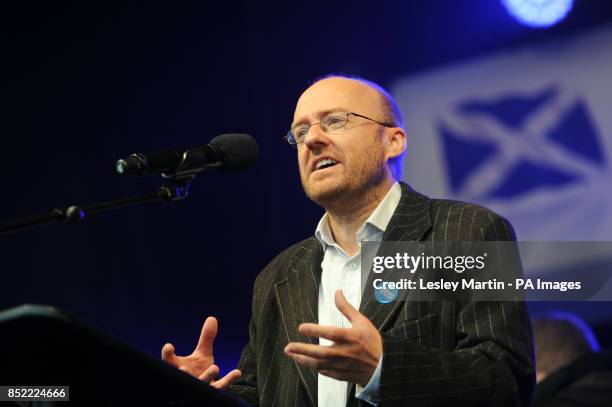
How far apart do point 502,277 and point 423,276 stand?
243 millimetres

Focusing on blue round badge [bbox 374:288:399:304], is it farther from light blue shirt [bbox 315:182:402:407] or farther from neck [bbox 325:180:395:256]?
neck [bbox 325:180:395:256]

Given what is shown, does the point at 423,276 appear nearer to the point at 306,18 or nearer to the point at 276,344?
the point at 276,344

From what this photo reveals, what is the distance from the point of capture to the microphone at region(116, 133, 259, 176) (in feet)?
6.15

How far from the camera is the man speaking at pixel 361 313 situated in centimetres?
182

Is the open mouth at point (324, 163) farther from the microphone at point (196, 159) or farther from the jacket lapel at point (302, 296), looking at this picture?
the microphone at point (196, 159)

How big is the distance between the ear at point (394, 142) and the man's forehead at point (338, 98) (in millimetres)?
101

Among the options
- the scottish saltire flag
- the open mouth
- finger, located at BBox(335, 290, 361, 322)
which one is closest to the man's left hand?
finger, located at BBox(335, 290, 361, 322)

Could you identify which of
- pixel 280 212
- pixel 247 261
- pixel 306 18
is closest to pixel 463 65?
pixel 306 18

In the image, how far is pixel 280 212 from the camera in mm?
4582

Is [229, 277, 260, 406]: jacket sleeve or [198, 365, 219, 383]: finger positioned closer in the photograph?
[198, 365, 219, 383]: finger

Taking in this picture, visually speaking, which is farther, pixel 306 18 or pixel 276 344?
pixel 306 18

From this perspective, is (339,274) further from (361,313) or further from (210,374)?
(210,374)

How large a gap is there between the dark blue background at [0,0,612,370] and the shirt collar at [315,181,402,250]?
1778 millimetres

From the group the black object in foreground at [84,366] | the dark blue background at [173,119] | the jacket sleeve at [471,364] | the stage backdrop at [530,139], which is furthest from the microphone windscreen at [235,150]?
the dark blue background at [173,119]
